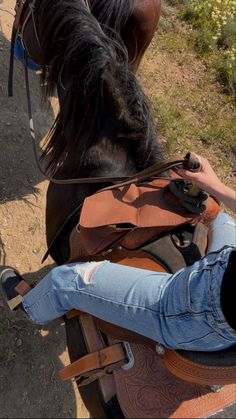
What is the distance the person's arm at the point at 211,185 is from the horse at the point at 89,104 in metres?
0.32

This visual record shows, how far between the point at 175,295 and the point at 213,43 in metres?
2.96

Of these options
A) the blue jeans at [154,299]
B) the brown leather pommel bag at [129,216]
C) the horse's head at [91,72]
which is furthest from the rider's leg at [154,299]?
the horse's head at [91,72]

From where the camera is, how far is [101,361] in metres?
1.64

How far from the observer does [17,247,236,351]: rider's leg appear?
1272mm

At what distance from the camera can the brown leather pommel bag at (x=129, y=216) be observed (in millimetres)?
1557

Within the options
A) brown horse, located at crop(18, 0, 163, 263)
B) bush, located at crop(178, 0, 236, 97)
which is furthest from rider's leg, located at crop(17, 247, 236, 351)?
bush, located at crop(178, 0, 236, 97)

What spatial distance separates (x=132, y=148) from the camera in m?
1.78

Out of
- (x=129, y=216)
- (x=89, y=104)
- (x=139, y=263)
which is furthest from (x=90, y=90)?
(x=139, y=263)

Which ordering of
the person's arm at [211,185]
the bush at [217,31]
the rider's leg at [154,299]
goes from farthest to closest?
1. the bush at [217,31]
2. the person's arm at [211,185]
3. the rider's leg at [154,299]

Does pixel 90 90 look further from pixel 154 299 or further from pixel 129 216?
pixel 154 299

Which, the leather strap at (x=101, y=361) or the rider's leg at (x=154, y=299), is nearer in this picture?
the rider's leg at (x=154, y=299)

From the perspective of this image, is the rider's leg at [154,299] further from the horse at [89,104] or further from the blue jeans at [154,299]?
the horse at [89,104]

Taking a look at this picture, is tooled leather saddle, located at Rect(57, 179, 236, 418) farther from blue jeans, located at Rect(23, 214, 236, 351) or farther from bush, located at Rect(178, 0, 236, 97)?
bush, located at Rect(178, 0, 236, 97)

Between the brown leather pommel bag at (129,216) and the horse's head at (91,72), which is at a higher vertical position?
the horse's head at (91,72)
